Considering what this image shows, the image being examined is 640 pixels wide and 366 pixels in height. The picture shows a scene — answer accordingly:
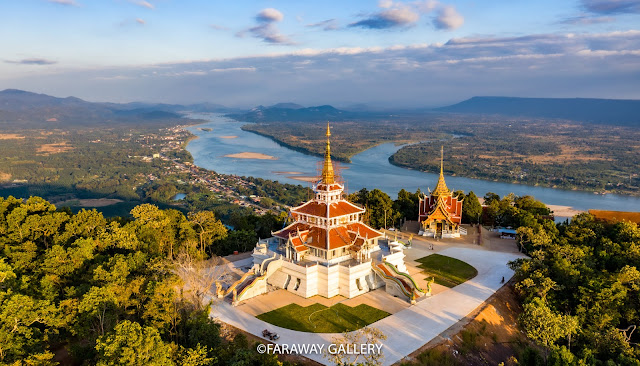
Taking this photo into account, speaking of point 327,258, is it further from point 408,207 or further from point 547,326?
point 408,207

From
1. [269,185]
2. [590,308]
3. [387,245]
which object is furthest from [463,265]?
[269,185]

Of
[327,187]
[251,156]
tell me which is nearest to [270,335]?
[327,187]

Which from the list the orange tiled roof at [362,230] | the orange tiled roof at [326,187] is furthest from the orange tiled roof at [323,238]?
the orange tiled roof at [326,187]

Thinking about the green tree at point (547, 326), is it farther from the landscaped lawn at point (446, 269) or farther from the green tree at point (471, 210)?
the green tree at point (471, 210)

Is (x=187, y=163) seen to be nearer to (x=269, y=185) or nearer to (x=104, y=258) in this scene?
(x=269, y=185)

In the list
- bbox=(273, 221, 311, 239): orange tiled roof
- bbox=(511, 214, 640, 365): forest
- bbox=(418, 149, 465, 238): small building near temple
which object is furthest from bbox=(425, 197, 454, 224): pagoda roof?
bbox=(273, 221, 311, 239): orange tiled roof

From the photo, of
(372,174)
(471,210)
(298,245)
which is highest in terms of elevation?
(298,245)
